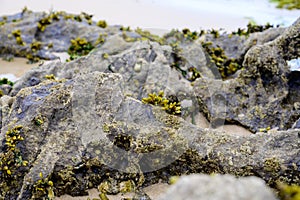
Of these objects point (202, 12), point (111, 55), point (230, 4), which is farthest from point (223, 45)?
point (230, 4)

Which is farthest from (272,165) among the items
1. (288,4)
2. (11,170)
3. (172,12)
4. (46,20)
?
(288,4)

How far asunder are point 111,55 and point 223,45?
5.75ft

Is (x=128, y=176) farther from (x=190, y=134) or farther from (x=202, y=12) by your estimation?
(x=202, y=12)

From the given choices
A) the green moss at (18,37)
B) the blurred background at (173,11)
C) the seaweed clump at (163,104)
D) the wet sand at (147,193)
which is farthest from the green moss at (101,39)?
the wet sand at (147,193)

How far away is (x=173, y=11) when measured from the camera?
29.5ft

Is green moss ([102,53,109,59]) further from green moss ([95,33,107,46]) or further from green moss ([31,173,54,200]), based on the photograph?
green moss ([31,173,54,200])

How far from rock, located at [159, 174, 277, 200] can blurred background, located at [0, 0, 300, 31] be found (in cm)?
676

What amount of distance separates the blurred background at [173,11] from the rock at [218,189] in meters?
6.76

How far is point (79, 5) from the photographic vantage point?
30.9 feet

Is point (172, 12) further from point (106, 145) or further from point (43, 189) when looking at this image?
point (43, 189)

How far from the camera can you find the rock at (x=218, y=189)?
1.44m

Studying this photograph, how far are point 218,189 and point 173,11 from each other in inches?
307

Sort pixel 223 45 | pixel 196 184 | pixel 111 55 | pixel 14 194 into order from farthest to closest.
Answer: pixel 223 45
pixel 111 55
pixel 14 194
pixel 196 184

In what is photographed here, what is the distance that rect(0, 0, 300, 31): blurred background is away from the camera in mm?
8461
